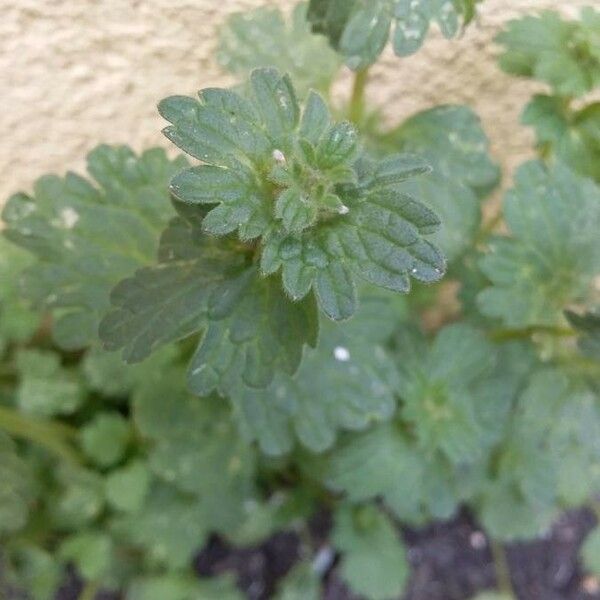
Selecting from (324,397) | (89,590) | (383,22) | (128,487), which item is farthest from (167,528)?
(383,22)

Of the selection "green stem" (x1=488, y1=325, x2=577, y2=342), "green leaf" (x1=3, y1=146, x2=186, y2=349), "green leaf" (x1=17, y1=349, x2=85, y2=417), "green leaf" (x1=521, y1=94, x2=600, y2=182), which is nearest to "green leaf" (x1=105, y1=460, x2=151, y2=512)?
"green leaf" (x1=17, y1=349, x2=85, y2=417)

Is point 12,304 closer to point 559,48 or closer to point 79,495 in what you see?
point 79,495

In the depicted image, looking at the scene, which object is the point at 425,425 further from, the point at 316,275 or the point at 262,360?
the point at 316,275

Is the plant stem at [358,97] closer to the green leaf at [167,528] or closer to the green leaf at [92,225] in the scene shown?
the green leaf at [92,225]

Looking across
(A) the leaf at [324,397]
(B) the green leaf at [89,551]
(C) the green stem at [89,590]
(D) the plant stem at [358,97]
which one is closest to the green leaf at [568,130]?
(D) the plant stem at [358,97]

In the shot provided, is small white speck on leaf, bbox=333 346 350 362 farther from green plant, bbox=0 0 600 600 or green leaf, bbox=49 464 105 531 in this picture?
green leaf, bbox=49 464 105 531

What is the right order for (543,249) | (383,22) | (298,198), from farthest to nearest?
1. (543,249)
2. (383,22)
3. (298,198)
